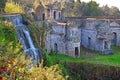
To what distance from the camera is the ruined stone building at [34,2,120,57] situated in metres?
31.8

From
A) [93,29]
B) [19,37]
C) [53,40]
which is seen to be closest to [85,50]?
[93,29]

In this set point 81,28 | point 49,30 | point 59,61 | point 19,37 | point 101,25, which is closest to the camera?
point 19,37

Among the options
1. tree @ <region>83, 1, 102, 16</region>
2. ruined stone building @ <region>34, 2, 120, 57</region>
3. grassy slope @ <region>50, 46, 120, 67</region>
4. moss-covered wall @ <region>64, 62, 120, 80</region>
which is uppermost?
tree @ <region>83, 1, 102, 16</region>

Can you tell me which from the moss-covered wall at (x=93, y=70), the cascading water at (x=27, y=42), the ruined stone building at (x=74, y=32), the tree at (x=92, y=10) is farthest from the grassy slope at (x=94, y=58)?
the tree at (x=92, y=10)

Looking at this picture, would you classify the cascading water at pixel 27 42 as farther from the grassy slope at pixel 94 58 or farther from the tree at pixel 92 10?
the tree at pixel 92 10

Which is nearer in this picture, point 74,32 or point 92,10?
point 74,32

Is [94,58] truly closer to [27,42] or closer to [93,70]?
[93,70]

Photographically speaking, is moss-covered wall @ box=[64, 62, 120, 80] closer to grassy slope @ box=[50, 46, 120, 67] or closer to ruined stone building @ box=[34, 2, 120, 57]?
grassy slope @ box=[50, 46, 120, 67]

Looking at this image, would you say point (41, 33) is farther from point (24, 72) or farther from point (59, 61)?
point (24, 72)

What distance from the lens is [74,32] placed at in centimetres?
3219

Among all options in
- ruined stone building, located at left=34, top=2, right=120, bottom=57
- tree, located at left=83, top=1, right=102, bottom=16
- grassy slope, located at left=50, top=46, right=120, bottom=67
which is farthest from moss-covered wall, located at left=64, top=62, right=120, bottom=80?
tree, located at left=83, top=1, right=102, bottom=16

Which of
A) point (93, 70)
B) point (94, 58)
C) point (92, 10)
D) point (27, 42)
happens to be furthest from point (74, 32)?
point (92, 10)

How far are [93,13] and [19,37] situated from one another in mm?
31444

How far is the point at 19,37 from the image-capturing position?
23453mm
